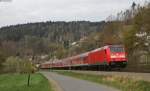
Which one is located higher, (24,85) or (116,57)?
(116,57)

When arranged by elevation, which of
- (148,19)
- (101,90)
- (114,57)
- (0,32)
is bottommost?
(101,90)

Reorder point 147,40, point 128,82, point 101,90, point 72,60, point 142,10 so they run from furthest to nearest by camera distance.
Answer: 1. point 72,60
2. point 142,10
3. point 147,40
4. point 128,82
5. point 101,90

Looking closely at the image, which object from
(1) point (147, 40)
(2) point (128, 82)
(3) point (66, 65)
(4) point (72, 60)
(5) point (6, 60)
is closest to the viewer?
(2) point (128, 82)

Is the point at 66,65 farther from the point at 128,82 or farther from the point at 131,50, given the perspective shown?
the point at 128,82

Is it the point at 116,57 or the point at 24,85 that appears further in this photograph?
the point at 116,57

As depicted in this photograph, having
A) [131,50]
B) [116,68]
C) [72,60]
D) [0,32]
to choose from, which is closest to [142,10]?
[131,50]

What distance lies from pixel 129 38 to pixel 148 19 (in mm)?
4732

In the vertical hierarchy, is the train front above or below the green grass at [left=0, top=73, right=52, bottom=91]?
above

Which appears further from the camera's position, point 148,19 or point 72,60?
point 72,60

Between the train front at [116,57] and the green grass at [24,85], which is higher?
the train front at [116,57]

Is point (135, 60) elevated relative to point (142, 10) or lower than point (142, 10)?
lower

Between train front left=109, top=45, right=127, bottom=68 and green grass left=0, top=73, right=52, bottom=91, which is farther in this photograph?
train front left=109, top=45, right=127, bottom=68

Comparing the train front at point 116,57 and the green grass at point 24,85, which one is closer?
the green grass at point 24,85

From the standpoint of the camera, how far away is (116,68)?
191ft
